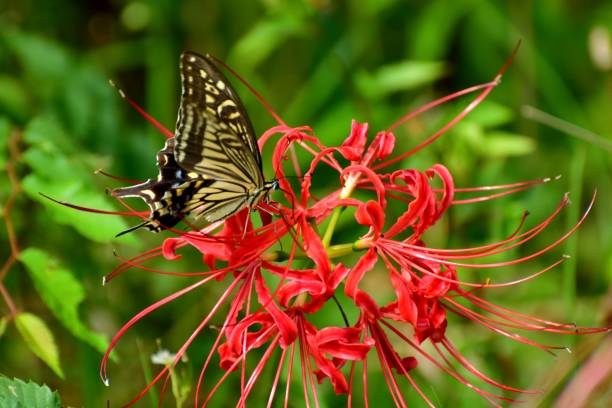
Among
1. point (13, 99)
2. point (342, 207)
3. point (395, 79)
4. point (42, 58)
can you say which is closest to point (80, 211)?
point (342, 207)

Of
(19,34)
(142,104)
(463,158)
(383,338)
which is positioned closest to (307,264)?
(383,338)

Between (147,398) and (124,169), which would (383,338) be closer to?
(147,398)

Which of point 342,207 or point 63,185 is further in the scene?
point 63,185

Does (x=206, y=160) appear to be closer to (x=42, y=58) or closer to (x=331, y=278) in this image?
(x=331, y=278)

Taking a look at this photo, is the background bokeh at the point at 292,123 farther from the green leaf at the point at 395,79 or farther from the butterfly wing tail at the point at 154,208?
the butterfly wing tail at the point at 154,208

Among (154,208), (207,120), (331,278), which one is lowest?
(331,278)

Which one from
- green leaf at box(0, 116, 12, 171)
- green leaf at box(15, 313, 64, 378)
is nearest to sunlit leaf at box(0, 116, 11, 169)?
green leaf at box(0, 116, 12, 171)
